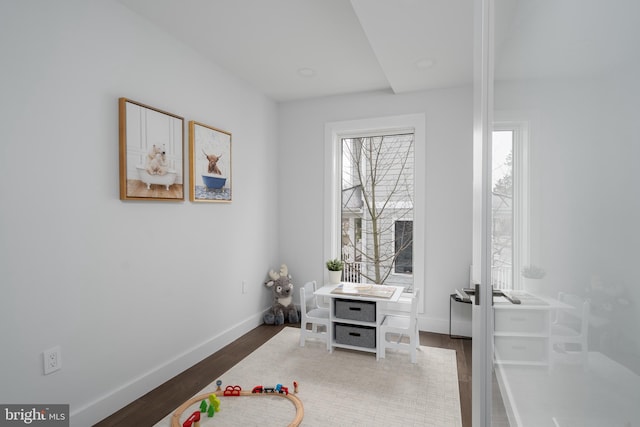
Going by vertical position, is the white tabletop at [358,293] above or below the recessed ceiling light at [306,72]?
below

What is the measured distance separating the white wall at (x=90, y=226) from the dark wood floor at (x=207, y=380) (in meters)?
0.08

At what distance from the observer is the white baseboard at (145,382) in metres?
1.91

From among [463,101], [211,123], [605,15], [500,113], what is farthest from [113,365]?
[463,101]

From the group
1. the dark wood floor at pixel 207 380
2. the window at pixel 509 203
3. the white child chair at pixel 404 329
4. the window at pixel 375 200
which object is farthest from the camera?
the window at pixel 375 200

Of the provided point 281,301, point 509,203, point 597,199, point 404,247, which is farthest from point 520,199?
point 281,301

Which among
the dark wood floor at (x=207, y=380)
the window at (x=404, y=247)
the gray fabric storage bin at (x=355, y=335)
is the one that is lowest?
the dark wood floor at (x=207, y=380)

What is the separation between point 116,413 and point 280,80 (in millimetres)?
3098

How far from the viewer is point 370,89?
364 cm

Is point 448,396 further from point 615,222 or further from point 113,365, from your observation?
point 615,222

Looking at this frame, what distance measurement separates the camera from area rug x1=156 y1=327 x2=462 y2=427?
6.47 feet

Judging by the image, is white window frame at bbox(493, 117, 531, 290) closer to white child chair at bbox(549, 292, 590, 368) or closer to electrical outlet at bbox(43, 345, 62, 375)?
white child chair at bbox(549, 292, 590, 368)

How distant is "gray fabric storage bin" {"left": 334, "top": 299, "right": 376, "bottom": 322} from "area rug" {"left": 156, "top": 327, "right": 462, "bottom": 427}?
329 mm

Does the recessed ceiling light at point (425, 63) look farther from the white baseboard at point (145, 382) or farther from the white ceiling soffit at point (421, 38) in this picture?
the white baseboard at point (145, 382)

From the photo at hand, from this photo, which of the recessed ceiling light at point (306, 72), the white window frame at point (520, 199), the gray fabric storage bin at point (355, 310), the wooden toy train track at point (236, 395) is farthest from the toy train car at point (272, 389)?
the recessed ceiling light at point (306, 72)
